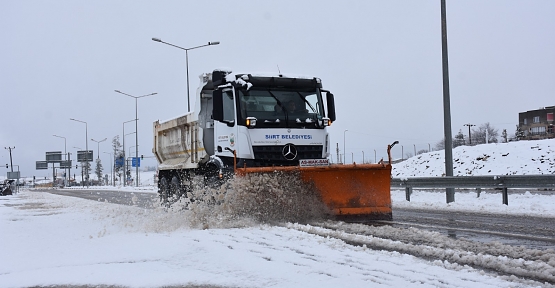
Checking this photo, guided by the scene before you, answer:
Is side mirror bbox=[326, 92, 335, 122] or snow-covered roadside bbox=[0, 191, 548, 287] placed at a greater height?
side mirror bbox=[326, 92, 335, 122]

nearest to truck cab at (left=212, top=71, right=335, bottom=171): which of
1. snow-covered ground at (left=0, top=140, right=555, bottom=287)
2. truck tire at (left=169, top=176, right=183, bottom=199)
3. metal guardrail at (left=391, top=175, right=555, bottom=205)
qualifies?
snow-covered ground at (left=0, top=140, right=555, bottom=287)

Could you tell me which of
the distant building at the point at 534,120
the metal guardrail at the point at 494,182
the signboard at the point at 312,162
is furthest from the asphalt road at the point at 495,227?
the distant building at the point at 534,120

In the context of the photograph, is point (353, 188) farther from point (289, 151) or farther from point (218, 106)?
point (218, 106)

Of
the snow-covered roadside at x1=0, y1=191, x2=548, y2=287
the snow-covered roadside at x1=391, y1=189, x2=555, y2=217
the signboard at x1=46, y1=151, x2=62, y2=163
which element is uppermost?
the signboard at x1=46, y1=151, x2=62, y2=163

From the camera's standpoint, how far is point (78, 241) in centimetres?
793

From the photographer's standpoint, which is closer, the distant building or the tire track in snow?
the tire track in snow

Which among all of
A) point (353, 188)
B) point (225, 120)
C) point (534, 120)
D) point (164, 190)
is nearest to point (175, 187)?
point (164, 190)

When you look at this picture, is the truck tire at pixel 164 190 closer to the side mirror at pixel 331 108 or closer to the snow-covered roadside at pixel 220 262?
the snow-covered roadside at pixel 220 262

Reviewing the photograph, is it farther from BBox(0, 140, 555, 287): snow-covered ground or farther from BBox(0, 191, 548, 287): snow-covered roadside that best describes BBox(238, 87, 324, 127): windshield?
BBox(0, 191, 548, 287): snow-covered roadside

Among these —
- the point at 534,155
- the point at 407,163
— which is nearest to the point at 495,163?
the point at 534,155

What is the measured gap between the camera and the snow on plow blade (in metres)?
9.47

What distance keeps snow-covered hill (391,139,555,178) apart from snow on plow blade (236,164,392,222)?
16543 millimetres

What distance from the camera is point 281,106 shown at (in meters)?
10.2

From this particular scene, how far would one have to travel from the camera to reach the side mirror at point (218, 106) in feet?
33.0
